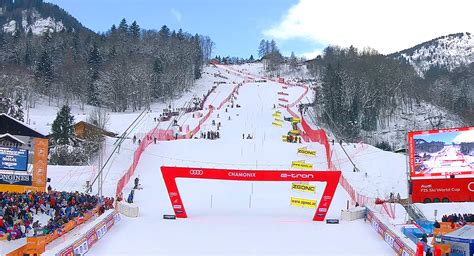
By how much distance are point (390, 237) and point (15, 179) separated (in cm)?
1860

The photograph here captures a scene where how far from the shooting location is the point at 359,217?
23828 mm

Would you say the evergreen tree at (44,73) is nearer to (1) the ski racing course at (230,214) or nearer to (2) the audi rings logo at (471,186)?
(1) the ski racing course at (230,214)

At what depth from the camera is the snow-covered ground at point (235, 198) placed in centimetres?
1786

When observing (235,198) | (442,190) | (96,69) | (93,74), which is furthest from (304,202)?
(96,69)

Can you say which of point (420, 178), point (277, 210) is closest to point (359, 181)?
point (420, 178)

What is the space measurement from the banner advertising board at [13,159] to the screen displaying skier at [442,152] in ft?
66.9

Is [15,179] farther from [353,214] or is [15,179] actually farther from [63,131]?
[63,131]

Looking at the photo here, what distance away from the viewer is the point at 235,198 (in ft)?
94.6

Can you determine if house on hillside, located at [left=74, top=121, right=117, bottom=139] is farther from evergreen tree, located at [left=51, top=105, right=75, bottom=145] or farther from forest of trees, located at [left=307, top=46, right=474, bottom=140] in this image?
forest of trees, located at [left=307, top=46, right=474, bottom=140]

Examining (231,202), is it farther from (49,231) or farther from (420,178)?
(49,231)

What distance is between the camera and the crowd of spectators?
1789 cm

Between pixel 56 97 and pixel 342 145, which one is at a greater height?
pixel 56 97

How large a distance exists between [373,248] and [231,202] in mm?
11434

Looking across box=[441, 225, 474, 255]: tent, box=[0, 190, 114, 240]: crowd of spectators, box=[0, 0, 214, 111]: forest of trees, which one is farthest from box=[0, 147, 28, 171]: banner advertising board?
box=[0, 0, 214, 111]: forest of trees
